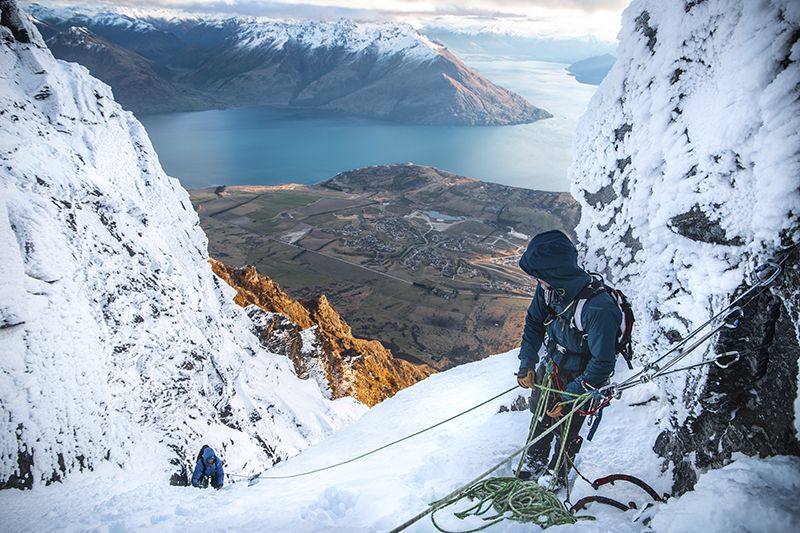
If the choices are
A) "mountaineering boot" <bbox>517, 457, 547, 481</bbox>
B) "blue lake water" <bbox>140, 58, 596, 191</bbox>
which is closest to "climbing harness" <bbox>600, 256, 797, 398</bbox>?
"mountaineering boot" <bbox>517, 457, 547, 481</bbox>

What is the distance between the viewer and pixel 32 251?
317 inches

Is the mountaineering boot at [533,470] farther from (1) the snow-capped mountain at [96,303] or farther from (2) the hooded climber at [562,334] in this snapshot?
(1) the snow-capped mountain at [96,303]

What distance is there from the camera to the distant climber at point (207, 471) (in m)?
7.82

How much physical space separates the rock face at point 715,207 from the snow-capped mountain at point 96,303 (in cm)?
883

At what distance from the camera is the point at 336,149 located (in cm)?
15038

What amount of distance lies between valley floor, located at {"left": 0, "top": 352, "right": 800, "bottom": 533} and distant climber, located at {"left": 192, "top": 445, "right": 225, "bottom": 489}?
1.44ft

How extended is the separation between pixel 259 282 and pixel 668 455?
2637 cm

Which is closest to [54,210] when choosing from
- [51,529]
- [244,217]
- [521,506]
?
[51,529]

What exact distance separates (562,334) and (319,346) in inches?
799

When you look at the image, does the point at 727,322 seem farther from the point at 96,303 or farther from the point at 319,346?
the point at 319,346

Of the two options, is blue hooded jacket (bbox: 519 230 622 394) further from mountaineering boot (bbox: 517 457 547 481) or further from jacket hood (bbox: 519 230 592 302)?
mountaineering boot (bbox: 517 457 547 481)

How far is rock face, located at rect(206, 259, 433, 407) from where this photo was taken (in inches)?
830

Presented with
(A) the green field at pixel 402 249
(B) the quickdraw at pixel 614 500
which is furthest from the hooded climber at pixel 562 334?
(A) the green field at pixel 402 249

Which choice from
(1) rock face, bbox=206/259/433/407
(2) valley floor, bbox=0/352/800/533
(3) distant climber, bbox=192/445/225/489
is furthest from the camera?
(1) rock face, bbox=206/259/433/407
